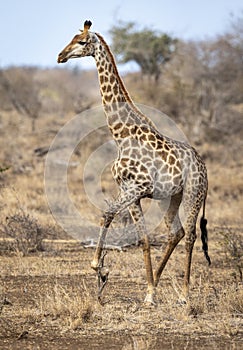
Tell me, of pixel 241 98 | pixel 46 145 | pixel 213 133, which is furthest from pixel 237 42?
pixel 46 145

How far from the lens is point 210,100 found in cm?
2388

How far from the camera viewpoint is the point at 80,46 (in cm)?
678

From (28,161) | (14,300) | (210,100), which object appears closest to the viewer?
(14,300)

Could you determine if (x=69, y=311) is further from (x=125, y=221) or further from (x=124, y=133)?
(x=125, y=221)

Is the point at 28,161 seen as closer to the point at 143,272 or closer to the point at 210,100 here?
the point at 210,100

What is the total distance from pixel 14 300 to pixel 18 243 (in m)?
2.93

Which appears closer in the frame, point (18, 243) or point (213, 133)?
point (18, 243)

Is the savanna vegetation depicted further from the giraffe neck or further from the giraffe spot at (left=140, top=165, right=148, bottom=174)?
the giraffe neck

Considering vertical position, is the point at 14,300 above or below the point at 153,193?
below

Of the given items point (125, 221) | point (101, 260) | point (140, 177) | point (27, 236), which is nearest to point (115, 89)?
point (140, 177)

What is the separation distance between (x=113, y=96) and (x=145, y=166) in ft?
3.03

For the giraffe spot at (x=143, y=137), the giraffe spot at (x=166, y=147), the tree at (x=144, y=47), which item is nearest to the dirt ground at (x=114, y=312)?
the giraffe spot at (x=166, y=147)

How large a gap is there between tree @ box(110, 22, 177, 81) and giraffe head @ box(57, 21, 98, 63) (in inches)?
792

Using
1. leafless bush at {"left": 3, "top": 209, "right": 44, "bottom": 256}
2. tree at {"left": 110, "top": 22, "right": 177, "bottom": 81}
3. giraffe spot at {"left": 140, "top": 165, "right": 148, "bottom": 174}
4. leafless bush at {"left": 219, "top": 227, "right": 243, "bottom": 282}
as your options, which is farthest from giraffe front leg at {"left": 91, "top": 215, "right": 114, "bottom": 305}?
tree at {"left": 110, "top": 22, "right": 177, "bottom": 81}
